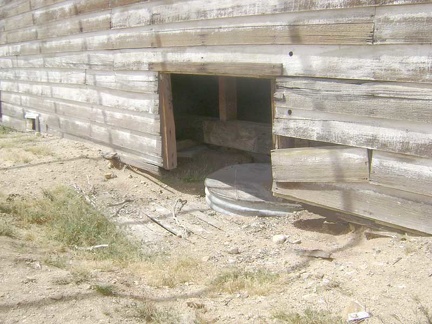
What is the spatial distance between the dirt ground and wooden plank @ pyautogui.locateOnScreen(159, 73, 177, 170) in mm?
672

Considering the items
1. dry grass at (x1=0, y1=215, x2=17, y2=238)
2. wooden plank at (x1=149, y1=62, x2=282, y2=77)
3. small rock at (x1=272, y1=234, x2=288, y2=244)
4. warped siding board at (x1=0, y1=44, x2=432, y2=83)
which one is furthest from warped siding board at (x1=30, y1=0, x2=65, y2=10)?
small rock at (x1=272, y1=234, x2=288, y2=244)

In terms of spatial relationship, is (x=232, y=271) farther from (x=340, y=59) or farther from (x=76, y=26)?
(x=76, y=26)

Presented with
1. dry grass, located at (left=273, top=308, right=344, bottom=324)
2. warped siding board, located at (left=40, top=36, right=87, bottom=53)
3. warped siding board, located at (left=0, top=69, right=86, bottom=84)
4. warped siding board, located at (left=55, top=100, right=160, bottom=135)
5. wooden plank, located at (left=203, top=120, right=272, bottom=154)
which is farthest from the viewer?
warped siding board, located at (left=0, top=69, right=86, bottom=84)

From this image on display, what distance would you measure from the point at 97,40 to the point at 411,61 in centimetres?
525

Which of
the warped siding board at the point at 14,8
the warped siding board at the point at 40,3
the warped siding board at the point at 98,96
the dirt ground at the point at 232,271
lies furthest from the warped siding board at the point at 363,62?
the warped siding board at the point at 14,8

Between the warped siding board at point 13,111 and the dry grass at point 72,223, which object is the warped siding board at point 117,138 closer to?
the dry grass at point 72,223

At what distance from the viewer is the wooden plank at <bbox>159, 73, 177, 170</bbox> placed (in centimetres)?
648

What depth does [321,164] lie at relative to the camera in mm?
4488

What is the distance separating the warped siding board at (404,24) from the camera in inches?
141

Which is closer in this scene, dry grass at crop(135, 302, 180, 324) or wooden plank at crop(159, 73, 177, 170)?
dry grass at crop(135, 302, 180, 324)

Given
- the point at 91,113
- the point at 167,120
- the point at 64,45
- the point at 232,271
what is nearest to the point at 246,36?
the point at 167,120

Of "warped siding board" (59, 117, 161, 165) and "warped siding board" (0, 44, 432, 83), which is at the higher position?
"warped siding board" (0, 44, 432, 83)

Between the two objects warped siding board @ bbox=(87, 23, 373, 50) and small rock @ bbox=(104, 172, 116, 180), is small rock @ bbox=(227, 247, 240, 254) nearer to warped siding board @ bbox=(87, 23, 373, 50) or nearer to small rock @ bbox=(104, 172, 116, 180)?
warped siding board @ bbox=(87, 23, 373, 50)

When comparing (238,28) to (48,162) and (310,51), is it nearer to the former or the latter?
(310,51)
